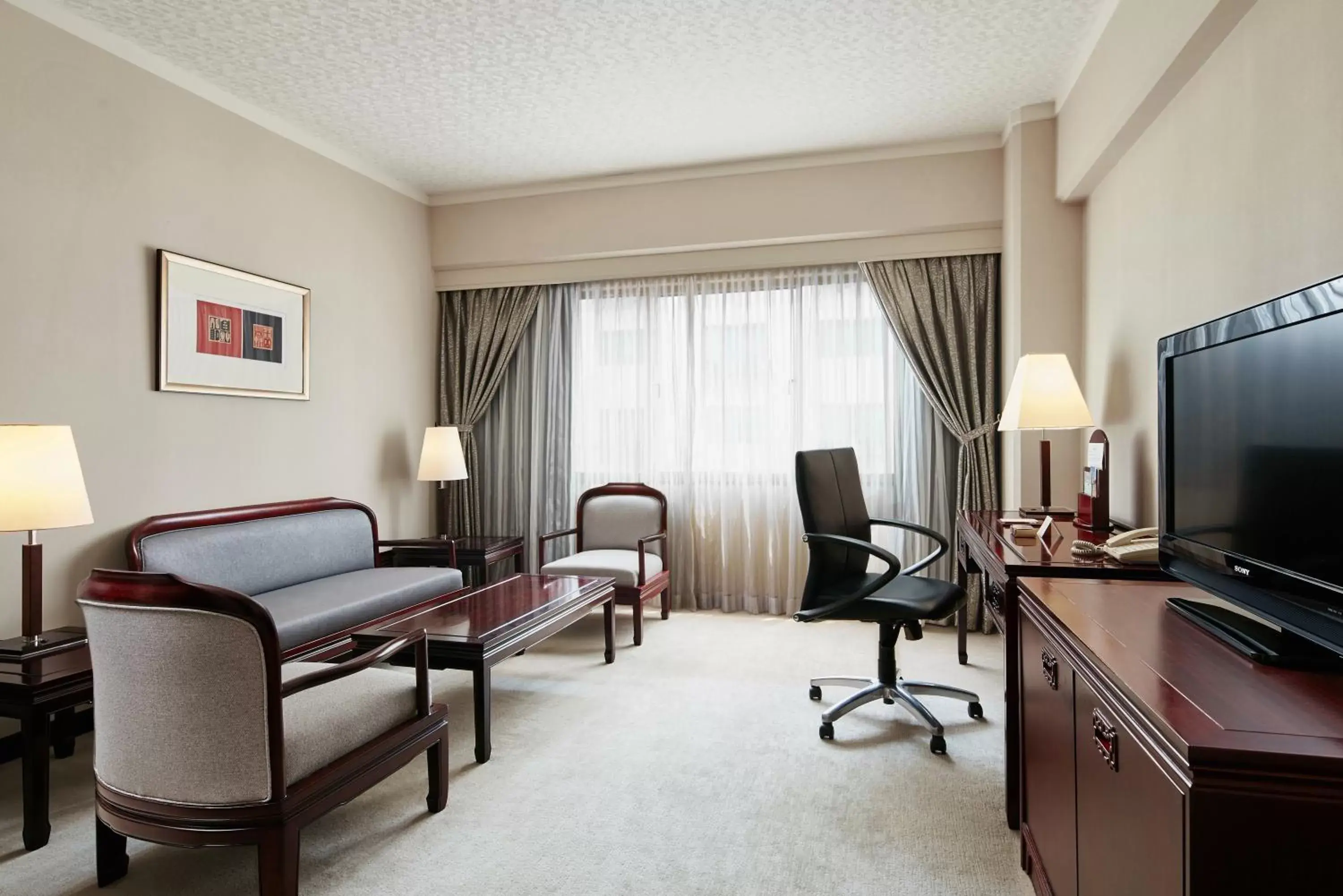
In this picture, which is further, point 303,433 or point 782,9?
point 303,433

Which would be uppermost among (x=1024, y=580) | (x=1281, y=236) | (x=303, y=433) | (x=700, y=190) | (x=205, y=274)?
(x=700, y=190)

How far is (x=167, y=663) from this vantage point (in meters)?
1.64

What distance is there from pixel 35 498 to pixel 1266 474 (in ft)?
10.4

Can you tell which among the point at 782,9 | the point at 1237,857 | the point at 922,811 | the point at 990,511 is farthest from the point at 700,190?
the point at 1237,857

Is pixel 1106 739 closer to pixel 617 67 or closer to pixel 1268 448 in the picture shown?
pixel 1268 448

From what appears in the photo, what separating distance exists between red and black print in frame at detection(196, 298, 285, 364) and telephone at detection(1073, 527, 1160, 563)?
376 centimetres

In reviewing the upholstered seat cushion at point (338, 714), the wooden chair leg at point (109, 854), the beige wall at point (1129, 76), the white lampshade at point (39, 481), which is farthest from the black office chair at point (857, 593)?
the white lampshade at point (39, 481)

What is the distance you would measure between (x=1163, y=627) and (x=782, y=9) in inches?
104

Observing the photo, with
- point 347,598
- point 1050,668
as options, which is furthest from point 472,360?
point 1050,668

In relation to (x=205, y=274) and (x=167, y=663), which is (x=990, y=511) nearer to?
(x=167, y=663)

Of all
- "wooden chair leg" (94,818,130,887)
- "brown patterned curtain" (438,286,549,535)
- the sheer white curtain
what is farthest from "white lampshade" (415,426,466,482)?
"wooden chair leg" (94,818,130,887)

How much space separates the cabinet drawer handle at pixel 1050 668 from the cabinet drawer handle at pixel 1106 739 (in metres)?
0.25

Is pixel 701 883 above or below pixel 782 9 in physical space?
below

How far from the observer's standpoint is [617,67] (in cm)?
331
